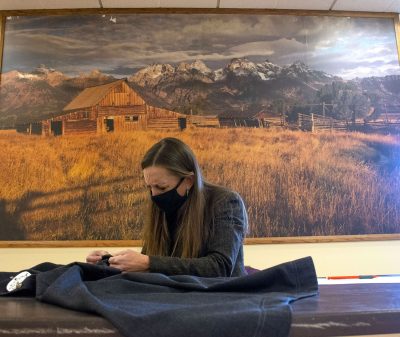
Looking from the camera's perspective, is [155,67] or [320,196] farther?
[155,67]

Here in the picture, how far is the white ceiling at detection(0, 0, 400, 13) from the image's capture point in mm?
2566

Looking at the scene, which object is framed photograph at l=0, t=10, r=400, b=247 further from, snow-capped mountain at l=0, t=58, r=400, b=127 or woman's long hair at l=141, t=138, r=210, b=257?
woman's long hair at l=141, t=138, r=210, b=257

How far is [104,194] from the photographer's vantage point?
2352mm

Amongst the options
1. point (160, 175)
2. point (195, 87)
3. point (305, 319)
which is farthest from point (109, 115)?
point (305, 319)

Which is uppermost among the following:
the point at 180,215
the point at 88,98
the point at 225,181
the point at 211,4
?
the point at 211,4

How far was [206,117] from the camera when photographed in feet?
8.18

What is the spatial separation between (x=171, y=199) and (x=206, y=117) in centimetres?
127

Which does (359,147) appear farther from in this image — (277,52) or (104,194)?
(104,194)

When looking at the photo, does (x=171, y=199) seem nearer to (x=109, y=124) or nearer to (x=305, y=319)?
(x=305, y=319)

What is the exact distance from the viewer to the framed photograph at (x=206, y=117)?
7.72ft

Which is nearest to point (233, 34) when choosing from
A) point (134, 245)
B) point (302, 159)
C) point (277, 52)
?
point (277, 52)

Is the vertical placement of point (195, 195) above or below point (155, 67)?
below

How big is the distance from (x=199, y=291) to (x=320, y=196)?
184cm

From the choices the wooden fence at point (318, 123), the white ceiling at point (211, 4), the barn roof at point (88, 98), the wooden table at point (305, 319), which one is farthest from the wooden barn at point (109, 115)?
the wooden table at point (305, 319)
